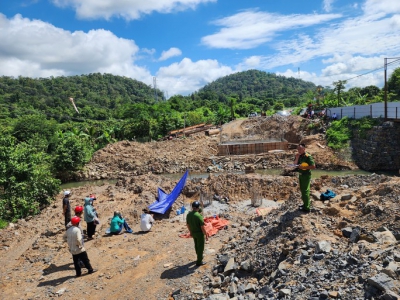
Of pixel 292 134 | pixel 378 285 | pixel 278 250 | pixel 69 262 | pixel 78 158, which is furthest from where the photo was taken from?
pixel 292 134

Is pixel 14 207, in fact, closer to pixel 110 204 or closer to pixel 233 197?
pixel 110 204

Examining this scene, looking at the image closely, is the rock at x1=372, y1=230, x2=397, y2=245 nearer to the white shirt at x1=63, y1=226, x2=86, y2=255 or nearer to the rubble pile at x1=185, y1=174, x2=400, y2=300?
the rubble pile at x1=185, y1=174, x2=400, y2=300

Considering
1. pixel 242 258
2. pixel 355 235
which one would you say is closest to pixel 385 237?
pixel 355 235

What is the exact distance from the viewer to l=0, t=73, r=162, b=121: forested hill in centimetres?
5169

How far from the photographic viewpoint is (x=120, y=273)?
7.21m

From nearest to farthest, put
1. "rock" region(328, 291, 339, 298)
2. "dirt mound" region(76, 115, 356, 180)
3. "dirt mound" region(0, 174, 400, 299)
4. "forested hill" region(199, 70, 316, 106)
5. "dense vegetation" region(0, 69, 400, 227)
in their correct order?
"rock" region(328, 291, 339, 298) → "dirt mound" region(0, 174, 400, 299) → "dense vegetation" region(0, 69, 400, 227) → "dirt mound" region(76, 115, 356, 180) → "forested hill" region(199, 70, 316, 106)

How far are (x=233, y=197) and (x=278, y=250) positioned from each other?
7983mm

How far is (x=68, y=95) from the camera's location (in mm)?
76438

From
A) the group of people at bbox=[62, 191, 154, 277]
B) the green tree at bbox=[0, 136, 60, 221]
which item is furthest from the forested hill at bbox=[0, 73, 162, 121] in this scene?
the group of people at bbox=[62, 191, 154, 277]

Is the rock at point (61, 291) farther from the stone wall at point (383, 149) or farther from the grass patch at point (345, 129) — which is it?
the grass patch at point (345, 129)

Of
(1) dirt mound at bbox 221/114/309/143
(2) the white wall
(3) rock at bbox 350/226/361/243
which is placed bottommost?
(3) rock at bbox 350/226/361/243

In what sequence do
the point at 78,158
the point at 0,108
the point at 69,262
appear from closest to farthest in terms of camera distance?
1. the point at 69,262
2. the point at 78,158
3. the point at 0,108

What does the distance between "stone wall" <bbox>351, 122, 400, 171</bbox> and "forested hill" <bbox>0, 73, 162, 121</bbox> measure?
41019mm

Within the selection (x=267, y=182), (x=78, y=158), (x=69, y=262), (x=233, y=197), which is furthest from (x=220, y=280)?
(x=78, y=158)
